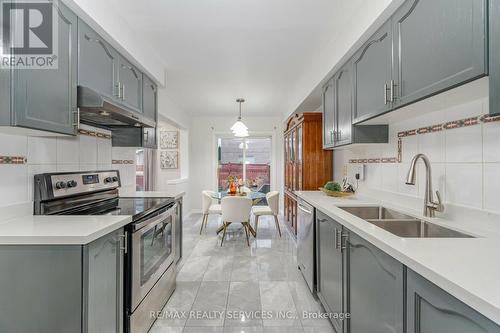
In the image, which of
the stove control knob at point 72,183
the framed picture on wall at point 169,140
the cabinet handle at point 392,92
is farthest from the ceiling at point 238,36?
the framed picture on wall at point 169,140

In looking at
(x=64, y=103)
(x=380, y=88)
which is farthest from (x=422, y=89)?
(x=64, y=103)

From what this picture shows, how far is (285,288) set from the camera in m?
2.48

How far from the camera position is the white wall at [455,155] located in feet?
4.19

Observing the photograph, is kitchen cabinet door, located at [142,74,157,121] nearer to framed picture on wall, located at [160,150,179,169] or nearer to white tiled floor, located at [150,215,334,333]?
white tiled floor, located at [150,215,334,333]

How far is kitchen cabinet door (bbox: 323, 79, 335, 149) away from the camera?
2.59 meters

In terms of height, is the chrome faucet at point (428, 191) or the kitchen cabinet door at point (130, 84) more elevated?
the kitchen cabinet door at point (130, 84)

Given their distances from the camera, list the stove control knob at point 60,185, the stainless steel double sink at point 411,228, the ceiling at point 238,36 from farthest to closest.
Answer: the ceiling at point 238,36 → the stove control knob at point 60,185 → the stainless steel double sink at point 411,228

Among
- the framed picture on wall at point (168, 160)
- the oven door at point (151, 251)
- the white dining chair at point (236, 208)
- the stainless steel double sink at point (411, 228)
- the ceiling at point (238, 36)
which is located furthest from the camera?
the framed picture on wall at point (168, 160)

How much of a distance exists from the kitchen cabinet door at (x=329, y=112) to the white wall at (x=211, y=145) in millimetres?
3464

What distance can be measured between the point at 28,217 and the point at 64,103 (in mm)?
731

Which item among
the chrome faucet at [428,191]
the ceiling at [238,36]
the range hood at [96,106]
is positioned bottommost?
the chrome faucet at [428,191]

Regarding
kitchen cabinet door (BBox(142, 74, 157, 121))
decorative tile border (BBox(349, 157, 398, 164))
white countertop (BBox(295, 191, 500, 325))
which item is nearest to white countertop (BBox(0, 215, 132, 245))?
white countertop (BBox(295, 191, 500, 325))

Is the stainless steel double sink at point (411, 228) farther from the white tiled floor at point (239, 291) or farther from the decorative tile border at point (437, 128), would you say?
the white tiled floor at point (239, 291)

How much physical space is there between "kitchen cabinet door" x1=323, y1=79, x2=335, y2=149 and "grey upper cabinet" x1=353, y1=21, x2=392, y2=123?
54 centimetres
